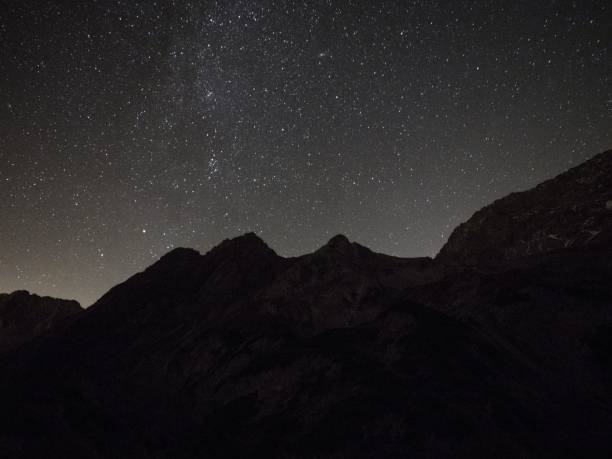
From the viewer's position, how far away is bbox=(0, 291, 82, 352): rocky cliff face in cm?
11161

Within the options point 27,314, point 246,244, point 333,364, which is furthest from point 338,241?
point 27,314

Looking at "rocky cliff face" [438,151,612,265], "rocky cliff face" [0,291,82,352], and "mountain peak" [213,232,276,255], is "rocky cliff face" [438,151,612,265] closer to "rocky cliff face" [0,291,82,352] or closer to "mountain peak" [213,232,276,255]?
"mountain peak" [213,232,276,255]

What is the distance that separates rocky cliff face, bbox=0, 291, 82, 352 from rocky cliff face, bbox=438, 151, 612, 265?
106 metres

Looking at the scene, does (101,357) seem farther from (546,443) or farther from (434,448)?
(546,443)

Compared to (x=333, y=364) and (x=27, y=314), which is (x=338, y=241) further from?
(x=27, y=314)

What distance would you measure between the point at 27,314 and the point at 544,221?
142 m

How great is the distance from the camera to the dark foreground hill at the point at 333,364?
34781 millimetres

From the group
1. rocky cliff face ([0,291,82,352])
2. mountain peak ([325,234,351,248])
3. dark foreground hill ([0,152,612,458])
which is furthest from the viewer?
rocky cliff face ([0,291,82,352])

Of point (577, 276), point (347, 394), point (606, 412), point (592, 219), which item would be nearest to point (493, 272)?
point (577, 276)

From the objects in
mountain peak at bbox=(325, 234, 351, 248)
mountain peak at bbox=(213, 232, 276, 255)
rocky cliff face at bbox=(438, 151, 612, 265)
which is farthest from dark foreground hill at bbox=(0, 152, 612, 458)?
mountain peak at bbox=(213, 232, 276, 255)

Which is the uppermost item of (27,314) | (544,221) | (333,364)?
(27,314)

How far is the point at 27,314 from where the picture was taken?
120 metres

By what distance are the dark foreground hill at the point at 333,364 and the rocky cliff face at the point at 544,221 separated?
1449 mm

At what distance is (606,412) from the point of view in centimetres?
3569
